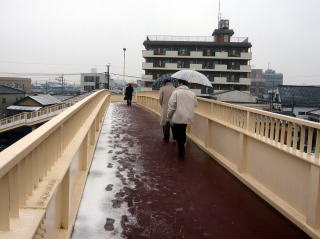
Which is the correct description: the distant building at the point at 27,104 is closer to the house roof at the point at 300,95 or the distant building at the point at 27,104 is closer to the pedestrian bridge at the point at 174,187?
the house roof at the point at 300,95

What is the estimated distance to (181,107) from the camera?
719 cm

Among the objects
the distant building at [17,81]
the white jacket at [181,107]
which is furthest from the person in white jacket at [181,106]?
the distant building at [17,81]

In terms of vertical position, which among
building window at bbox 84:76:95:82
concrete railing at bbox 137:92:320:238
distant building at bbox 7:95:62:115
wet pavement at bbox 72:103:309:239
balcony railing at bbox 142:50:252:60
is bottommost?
distant building at bbox 7:95:62:115

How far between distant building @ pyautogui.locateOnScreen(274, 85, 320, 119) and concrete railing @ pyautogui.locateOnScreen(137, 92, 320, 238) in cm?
4179

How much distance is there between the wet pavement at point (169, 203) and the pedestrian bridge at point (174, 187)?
1cm

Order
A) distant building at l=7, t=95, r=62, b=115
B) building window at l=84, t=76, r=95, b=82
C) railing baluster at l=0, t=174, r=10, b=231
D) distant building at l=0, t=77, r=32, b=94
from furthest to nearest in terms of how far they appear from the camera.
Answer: building window at l=84, t=76, r=95, b=82, distant building at l=0, t=77, r=32, b=94, distant building at l=7, t=95, r=62, b=115, railing baluster at l=0, t=174, r=10, b=231

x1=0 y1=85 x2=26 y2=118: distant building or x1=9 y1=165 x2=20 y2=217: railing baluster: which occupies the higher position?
x1=9 y1=165 x2=20 y2=217: railing baluster

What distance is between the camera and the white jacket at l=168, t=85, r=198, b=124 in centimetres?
718

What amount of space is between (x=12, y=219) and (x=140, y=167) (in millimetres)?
4760

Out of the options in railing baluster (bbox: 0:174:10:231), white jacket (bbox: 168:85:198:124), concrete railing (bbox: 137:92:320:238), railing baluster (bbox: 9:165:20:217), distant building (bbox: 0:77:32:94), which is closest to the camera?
railing baluster (bbox: 0:174:10:231)

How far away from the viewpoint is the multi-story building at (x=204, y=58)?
65438 millimetres

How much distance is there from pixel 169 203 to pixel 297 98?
48.4 meters

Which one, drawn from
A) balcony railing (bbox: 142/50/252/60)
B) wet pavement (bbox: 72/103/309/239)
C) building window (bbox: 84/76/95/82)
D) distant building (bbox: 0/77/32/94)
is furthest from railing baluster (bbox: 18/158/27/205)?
building window (bbox: 84/76/95/82)

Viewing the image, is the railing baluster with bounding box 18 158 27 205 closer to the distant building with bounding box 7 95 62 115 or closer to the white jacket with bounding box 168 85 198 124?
the white jacket with bounding box 168 85 198 124
